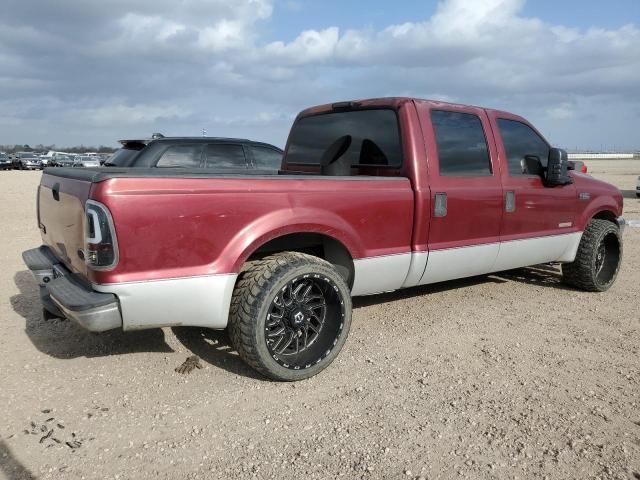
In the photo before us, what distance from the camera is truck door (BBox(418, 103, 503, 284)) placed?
4.05 m

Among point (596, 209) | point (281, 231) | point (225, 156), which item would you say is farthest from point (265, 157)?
point (281, 231)

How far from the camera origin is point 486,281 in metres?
5.92

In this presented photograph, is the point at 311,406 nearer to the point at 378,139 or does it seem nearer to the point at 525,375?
the point at 525,375

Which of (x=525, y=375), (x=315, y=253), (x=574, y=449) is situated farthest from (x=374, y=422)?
(x=315, y=253)

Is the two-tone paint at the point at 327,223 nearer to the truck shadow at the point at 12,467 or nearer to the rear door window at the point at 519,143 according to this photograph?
the rear door window at the point at 519,143

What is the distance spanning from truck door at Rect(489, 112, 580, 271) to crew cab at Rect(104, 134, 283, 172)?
10.9 feet

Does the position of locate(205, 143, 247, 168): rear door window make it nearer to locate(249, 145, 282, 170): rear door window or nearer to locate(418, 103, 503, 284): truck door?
locate(249, 145, 282, 170): rear door window

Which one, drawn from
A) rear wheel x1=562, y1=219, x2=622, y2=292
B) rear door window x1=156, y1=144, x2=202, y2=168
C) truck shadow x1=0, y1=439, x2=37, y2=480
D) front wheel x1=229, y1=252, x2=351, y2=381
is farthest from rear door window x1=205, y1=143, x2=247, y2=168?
truck shadow x1=0, y1=439, x2=37, y2=480

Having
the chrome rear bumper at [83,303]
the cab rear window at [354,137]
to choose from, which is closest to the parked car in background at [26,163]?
the cab rear window at [354,137]

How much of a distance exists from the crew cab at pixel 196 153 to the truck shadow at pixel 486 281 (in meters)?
2.70

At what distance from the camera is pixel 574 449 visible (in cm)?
261

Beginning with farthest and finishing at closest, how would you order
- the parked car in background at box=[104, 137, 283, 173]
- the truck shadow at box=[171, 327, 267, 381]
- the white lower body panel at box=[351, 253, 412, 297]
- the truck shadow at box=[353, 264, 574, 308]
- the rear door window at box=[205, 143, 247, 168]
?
the rear door window at box=[205, 143, 247, 168] < the parked car in background at box=[104, 137, 283, 173] < the truck shadow at box=[353, 264, 574, 308] < the white lower body panel at box=[351, 253, 412, 297] < the truck shadow at box=[171, 327, 267, 381]

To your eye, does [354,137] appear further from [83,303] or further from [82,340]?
[82,340]

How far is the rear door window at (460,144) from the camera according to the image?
4.15m
